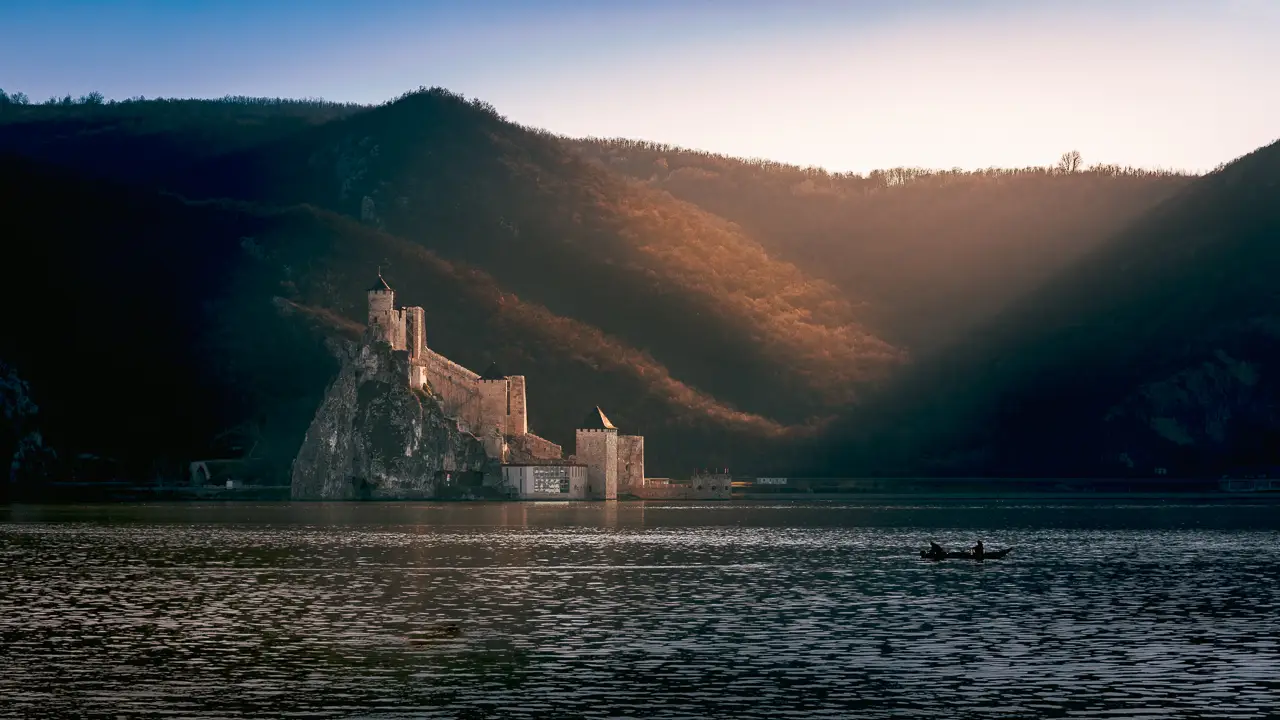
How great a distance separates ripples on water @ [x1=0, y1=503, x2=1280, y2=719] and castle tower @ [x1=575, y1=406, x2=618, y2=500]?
89494 mm

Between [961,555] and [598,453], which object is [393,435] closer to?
[598,453]

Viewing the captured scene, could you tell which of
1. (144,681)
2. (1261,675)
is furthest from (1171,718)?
(144,681)

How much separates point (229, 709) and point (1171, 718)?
810 inches

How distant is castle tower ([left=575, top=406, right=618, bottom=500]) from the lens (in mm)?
194625

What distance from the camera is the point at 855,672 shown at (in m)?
41.1

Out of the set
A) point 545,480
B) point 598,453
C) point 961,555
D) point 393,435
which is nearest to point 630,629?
point 961,555

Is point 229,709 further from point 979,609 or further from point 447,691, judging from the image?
point 979,609

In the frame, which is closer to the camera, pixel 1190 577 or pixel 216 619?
pixel 216 619

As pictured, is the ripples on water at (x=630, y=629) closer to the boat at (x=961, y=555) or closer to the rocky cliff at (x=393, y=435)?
the boat at (x=961, y=555)

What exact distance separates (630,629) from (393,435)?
147835 mm

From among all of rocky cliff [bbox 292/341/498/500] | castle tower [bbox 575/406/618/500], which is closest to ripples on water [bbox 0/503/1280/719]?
castle tower [bbox 575/406/618/500]

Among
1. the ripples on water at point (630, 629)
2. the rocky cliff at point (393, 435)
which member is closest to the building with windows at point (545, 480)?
the rocky cliff at point (393, 435)

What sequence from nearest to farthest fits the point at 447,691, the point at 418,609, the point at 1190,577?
the point at 447,691 → the point at 418,609 → the point at 1190,577

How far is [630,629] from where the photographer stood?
51125 mm
